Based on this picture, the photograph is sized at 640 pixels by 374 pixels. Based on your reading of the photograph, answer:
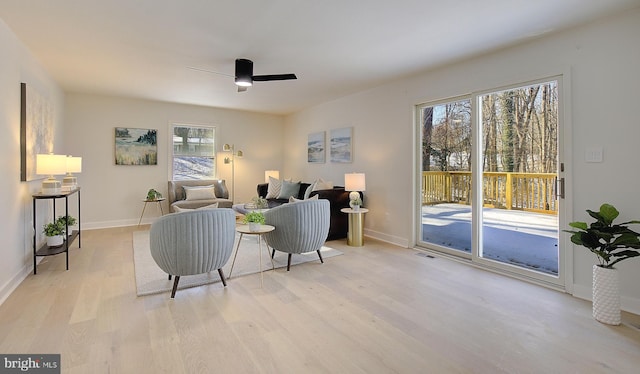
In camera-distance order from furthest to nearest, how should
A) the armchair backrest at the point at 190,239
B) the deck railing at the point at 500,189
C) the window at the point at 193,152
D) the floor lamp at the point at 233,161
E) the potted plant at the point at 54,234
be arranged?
the floor lamp at the point at 233,161
the window at the point at 193,152
the potted plant at the point at 54,234
the deck railing at the point at 500,189
the armchair backrest at the point at 190,239

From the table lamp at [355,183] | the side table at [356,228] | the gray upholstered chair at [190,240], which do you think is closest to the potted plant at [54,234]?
the gray upholstered chair at [190,240]

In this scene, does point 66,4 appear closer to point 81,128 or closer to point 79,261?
point 79,261

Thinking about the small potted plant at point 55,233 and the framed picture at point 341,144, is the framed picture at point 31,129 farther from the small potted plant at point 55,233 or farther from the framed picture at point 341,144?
the framed picture at point 341,144

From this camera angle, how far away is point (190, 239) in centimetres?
276

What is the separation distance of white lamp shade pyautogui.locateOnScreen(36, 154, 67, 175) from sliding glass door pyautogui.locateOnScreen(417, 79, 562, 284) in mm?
4572

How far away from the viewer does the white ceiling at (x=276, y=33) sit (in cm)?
258

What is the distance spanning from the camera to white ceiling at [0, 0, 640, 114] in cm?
258

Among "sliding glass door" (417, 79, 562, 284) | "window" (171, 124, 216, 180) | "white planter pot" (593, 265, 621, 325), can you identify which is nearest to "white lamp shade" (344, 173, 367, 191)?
"sliding glass door" (417, 79, 562, 284)

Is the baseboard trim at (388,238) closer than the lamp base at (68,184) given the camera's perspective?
No

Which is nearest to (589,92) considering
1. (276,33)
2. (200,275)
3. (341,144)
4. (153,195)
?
(276,33)

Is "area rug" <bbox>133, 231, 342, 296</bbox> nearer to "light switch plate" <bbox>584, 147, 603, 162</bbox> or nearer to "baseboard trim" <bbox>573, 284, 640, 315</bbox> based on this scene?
"baseboard trim" <bbox>573, 284, 640, 315</bbox>

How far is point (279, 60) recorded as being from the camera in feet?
12.8

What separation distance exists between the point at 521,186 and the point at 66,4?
15.5ft

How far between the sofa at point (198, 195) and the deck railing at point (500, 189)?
386cm
